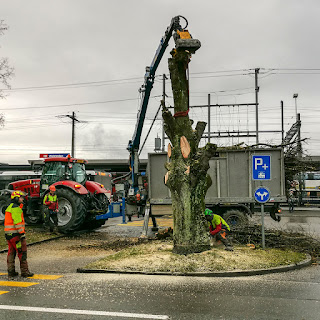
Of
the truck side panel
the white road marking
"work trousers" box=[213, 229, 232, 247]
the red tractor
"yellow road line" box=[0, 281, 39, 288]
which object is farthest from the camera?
→ the red tractor

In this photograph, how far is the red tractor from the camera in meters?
14.6

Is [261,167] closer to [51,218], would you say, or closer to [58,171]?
[51,218]

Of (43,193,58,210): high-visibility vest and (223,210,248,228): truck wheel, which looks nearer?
(223,210,248,228): truck wheel

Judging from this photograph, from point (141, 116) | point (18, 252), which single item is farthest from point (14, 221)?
point (141, 116)

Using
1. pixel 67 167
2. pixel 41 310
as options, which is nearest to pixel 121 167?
pixel 67 167

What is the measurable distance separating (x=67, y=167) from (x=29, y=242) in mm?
4161

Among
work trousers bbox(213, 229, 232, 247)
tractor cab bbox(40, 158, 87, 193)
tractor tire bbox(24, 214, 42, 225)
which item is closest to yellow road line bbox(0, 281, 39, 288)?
work trousers bbox(213, 229, 232, 247)

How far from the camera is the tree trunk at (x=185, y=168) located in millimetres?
9539

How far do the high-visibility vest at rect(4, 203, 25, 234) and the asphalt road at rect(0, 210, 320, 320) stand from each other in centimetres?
95

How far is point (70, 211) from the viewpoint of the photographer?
1494 centimetres

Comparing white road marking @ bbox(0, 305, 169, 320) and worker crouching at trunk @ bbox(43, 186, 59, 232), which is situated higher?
worker crouching at trunk @ bbox(43, 186, 59, 232)

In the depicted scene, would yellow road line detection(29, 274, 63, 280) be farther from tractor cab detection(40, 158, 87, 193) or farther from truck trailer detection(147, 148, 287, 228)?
tractor cab detection(40, 158, 87, 193)

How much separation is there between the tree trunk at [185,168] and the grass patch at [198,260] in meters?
0.46

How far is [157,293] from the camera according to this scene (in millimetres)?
6695
